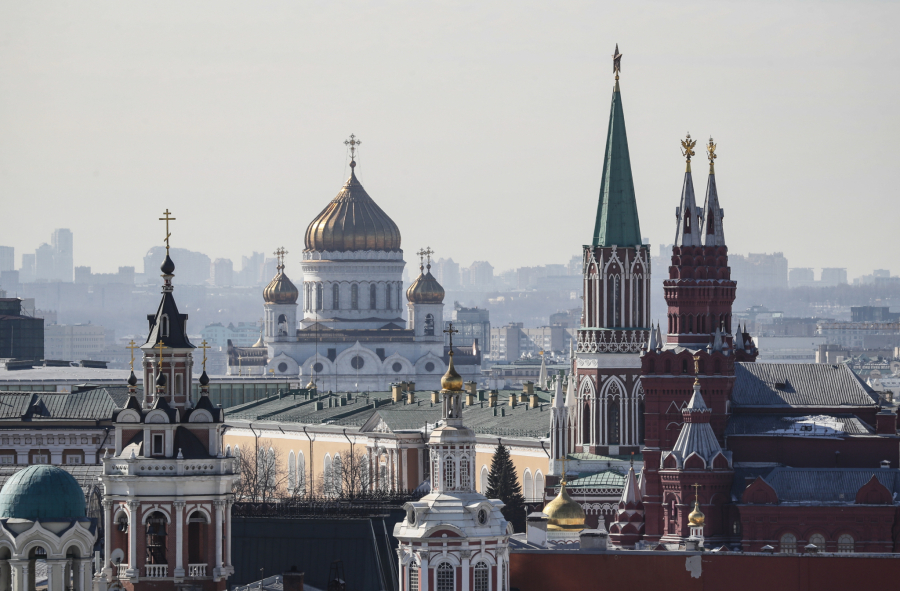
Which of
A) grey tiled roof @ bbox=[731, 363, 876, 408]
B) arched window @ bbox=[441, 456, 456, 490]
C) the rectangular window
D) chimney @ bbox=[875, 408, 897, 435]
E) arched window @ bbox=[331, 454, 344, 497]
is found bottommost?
arched window @ bbox=[331, 454, 344, 497]

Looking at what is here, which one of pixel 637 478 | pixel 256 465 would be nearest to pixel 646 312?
pixel 637 478

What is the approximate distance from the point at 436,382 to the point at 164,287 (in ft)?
368

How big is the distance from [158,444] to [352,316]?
386ft

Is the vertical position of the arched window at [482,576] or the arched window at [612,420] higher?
the arched window at [612,420]

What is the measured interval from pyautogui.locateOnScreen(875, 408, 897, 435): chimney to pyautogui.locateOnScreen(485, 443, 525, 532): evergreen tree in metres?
12.6

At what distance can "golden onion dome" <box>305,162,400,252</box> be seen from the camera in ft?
602

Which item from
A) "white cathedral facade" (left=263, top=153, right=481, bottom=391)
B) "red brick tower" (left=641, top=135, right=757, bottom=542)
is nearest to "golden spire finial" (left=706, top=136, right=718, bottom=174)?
"red brick tower" (left=641, top=135, right=757, bottom=542)

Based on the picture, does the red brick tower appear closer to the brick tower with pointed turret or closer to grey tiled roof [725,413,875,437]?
grey tiled roof [725,413,875,437]

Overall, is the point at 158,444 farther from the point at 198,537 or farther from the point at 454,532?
the point at 454,532

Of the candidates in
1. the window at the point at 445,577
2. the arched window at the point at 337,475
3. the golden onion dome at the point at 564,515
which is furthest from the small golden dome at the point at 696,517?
the arched window at the point at 337,475

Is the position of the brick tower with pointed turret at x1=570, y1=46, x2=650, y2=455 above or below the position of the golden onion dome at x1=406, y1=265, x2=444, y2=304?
below

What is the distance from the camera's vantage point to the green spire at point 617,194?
358ft

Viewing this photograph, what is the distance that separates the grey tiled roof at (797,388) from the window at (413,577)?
34461 millimetres

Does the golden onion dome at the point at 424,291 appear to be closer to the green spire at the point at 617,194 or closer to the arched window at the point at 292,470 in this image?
the arched window at the point at 292,470
